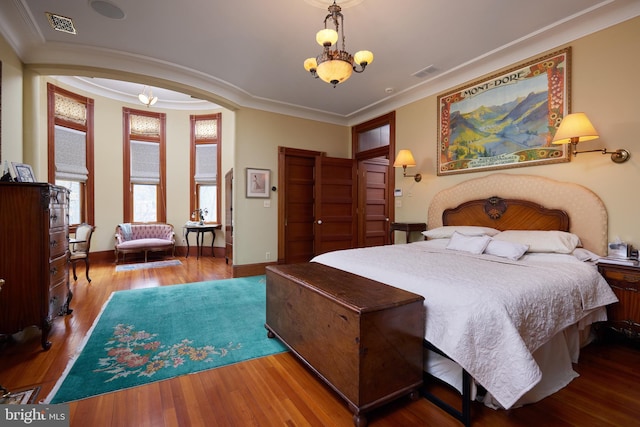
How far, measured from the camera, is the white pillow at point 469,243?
2.71 meters

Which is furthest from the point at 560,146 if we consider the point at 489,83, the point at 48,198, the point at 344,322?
the point at 48,198

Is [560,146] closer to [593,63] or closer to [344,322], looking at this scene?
[593,63]

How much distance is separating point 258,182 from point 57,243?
2.73 metres

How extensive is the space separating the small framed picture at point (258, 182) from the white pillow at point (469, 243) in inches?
120

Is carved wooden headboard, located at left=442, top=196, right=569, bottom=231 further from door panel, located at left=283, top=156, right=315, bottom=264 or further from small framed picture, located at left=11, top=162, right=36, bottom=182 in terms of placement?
small framed picture, located at left=11, top=162, right=36, bottom=182

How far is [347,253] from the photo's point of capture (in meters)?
2.72

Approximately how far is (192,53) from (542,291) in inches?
157

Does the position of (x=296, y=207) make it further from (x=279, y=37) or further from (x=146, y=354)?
(x=146, y=354)

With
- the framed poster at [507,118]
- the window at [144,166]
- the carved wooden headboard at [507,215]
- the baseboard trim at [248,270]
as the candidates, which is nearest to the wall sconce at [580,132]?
the framed poster at [507,118]

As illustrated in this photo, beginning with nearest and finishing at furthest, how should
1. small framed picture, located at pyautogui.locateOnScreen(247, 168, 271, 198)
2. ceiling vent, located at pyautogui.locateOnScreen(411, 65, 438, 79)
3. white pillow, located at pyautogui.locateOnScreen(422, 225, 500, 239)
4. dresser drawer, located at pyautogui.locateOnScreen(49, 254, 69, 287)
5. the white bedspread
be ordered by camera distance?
the white bedspread < dresser drawer, located at pyautogui.locateOnScreen(49, 254, 69, 287) < white pillow, located at pyautogui.locateOnScreen(422, 225, 500, 239) < ceiling vent, located at pyautogui.locateOnScreen(411, 65, 438, 79) < small framed picture, located at pyautogui.locateOnScreen(247, 168, 271, 198)

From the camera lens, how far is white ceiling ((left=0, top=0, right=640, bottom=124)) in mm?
2498

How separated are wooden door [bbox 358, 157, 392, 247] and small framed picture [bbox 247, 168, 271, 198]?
185cm

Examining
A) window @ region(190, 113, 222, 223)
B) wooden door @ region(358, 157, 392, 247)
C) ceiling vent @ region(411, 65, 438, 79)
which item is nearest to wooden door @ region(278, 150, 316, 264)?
wooden door @ region(358, 157, 392, 247)

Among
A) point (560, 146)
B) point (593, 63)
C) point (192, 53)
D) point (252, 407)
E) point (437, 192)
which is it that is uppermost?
point (192, 53)
